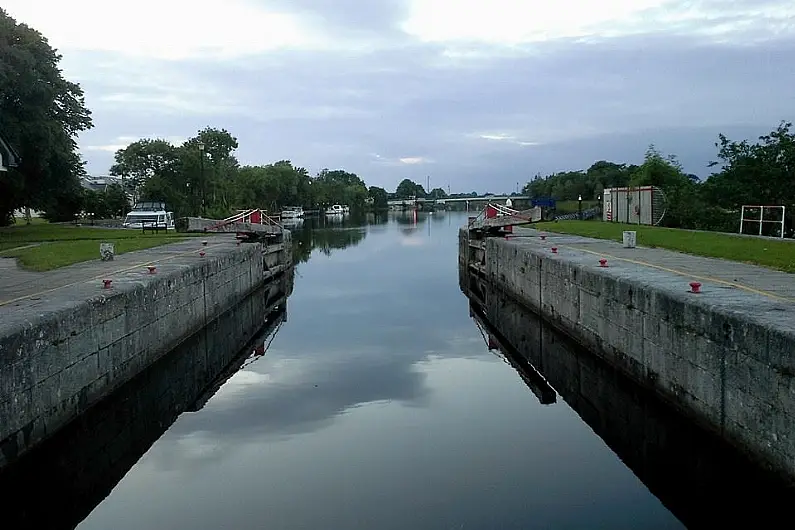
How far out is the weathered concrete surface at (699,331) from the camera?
8.89 meters

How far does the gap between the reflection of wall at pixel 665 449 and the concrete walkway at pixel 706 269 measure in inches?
88.4

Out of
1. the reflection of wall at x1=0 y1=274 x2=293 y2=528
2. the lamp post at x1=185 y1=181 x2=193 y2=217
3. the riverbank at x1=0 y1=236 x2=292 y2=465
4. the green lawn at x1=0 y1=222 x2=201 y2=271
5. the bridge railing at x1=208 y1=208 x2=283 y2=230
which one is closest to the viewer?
the reflection of wall at x1=0 y1=274 x2=293 y2=528

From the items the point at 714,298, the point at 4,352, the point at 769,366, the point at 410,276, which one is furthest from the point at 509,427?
the point at 410,276

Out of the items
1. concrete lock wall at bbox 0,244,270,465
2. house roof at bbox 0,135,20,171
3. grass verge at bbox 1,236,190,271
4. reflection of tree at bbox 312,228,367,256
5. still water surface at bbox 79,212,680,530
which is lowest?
reflection of tree at bbox 312,228,367,256

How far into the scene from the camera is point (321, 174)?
19175cm

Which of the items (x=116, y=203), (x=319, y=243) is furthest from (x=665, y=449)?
(x=116, y=203)

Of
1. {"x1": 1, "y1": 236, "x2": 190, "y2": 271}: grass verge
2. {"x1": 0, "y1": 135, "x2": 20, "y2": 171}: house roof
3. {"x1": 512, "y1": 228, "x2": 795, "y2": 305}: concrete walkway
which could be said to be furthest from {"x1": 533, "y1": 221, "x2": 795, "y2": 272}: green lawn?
{"x1": 0, "y1": 135, "x2": 20, "y2": 171}: house roof

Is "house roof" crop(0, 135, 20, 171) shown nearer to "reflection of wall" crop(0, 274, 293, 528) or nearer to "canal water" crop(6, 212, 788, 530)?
"reflection of wall" crop(0, 274, 293, 528)

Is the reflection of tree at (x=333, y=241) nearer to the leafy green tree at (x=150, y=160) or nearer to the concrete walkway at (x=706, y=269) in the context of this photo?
the leafy green tree at (x=150, y=160)

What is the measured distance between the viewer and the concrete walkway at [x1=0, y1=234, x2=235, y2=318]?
13.8 m

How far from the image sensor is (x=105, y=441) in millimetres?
11602

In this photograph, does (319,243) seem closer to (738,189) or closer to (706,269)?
(738,189)

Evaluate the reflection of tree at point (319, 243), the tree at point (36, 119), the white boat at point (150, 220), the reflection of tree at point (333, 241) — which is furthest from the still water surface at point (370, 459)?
the reflection of tree at point (333, 241)

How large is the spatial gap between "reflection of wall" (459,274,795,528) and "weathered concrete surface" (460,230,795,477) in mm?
246
